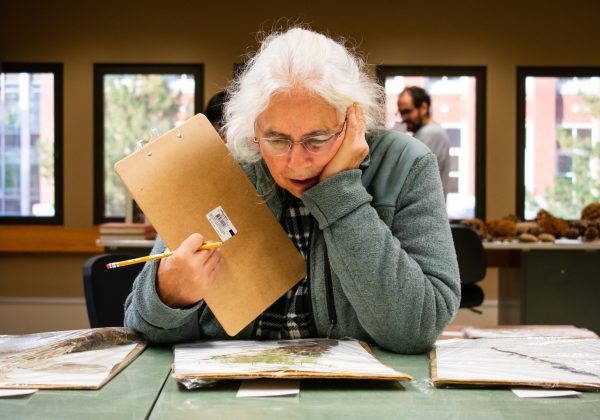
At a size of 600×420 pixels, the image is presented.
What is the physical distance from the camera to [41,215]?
6262 millimetres

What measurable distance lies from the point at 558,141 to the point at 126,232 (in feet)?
12.8

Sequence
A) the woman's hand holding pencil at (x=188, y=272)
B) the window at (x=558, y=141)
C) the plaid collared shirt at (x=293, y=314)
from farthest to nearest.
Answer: the window at (x=558, y=141) < the plaid collared shirt at (x=293, y=314) < the woman's hand holding pencil at (x=188, y=272)

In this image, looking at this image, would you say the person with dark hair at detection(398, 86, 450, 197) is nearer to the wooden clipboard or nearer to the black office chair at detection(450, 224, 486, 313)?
the black office chair at detection(450, 224, 486, 313)

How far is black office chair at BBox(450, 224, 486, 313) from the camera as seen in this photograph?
4.10 m

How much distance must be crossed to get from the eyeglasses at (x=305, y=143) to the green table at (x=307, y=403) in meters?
0.42

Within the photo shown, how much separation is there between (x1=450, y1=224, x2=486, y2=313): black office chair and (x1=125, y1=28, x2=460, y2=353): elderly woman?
111 inches

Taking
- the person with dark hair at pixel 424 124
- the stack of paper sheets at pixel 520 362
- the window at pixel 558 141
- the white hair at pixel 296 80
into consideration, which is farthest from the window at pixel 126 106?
the stack of paper sheets at pixel 520 362

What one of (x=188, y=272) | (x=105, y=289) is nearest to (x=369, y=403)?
(x=188, y=272)

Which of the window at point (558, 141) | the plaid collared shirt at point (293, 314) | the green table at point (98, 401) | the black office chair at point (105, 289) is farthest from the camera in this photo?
the window at point (558, 141)

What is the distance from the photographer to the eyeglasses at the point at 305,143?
1.24 m

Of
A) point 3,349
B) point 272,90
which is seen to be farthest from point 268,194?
point 3,349

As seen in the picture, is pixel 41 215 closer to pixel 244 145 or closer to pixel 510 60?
pixel 510 60

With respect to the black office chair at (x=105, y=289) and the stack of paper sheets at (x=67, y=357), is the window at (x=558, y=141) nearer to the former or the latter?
the black office chair at (x=105, y=289)

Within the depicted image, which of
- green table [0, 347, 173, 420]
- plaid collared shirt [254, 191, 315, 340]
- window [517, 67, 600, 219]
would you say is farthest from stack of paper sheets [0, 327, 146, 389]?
window [517, 67, 600, 219]
